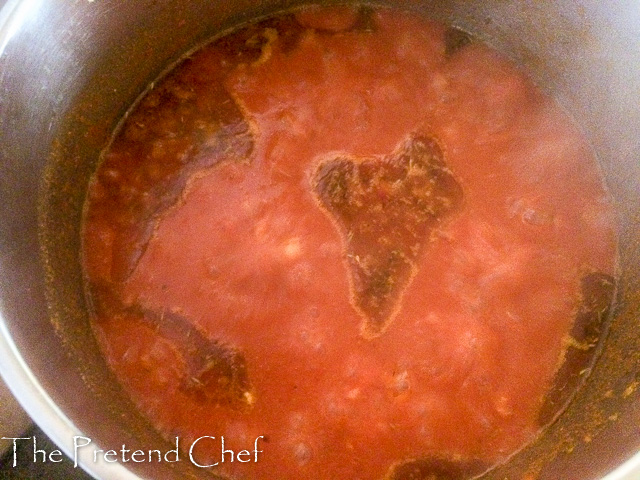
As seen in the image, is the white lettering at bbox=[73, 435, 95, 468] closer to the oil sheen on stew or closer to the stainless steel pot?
the stainless steel pot

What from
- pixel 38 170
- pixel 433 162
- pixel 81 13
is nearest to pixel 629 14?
pixel 433 162

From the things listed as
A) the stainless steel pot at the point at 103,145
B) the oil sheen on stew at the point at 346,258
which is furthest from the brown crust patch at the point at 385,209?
the stainless steel pot at the point at 103,145

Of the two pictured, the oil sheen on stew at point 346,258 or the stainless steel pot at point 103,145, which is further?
the oil sheen on stew at point 346,258

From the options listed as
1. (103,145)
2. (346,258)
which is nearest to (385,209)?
(346,258)

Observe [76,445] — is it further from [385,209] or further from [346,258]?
[385,209]

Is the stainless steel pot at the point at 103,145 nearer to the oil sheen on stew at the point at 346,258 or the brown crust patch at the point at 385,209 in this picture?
the oil sheen on stew at the point at 346,258
